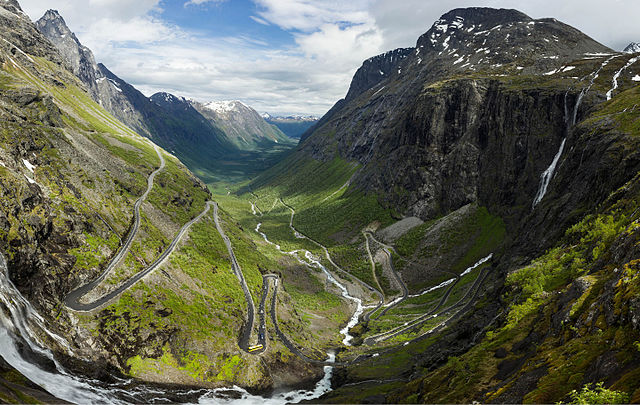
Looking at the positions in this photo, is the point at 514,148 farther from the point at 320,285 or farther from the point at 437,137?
the point at 320,285

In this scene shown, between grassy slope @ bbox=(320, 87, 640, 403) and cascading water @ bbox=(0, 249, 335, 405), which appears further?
cascading water @ bbox=(0, 249, 335, 405)

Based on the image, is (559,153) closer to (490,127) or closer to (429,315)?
(490,127)

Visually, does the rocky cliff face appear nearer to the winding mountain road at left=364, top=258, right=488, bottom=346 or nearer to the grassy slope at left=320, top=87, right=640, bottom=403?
the winding mountain road at left=364, top=258, right=488, bottom=346

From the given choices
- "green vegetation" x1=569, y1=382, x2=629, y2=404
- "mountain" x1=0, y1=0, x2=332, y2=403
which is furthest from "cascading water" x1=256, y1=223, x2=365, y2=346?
"green vegetation" x1=569, y1=382, x2=629, y2=404

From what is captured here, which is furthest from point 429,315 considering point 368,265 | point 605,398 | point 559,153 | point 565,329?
point 605,398

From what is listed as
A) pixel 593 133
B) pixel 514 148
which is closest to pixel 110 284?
pixel 593 133
